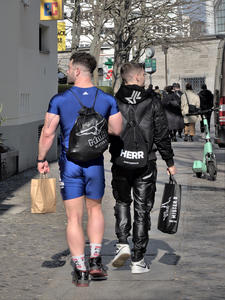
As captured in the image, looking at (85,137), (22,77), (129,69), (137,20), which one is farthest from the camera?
(137,20)

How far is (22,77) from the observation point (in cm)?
1127

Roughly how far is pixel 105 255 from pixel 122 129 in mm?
1304

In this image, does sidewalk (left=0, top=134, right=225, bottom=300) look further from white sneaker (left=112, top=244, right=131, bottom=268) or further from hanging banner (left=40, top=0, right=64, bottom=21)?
hanging banner (left=40, top=0, right=64, bottom=21)

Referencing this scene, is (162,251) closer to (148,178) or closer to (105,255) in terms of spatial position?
(105,255)

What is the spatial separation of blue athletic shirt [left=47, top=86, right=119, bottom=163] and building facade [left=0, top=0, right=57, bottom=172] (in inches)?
271

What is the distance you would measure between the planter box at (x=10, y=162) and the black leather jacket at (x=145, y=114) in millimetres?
5647

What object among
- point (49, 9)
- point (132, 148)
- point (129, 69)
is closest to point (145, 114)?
point (132, 148)

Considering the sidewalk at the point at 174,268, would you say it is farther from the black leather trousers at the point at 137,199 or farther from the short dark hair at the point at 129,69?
the short dark hair at the point at 129,69

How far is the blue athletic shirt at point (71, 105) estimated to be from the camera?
4.18 metres

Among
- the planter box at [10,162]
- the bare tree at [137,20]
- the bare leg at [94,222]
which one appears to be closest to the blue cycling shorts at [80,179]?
the bare leg at [94,222]

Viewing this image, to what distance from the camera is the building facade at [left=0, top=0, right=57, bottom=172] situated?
429 inches

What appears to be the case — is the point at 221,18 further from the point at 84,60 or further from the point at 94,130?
the point at 94,130

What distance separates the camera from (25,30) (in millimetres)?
11414

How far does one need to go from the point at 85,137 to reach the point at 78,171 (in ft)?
0.95
